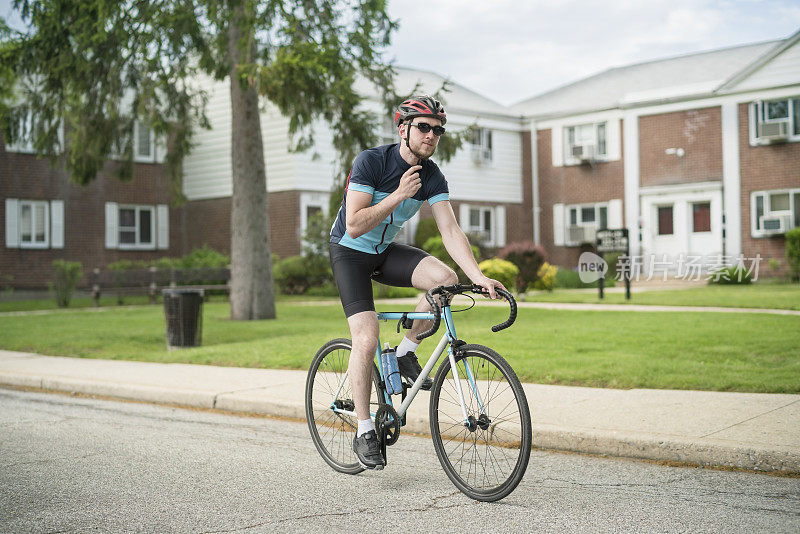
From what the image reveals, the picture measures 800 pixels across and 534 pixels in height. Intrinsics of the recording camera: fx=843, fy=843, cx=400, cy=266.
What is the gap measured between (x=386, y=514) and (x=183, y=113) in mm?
16464

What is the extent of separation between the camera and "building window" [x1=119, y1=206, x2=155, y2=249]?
2998cm

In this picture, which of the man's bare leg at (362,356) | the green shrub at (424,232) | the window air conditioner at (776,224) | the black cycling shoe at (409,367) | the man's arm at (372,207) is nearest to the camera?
the man's arm at (372,207)

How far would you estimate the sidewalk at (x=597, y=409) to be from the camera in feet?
18.1

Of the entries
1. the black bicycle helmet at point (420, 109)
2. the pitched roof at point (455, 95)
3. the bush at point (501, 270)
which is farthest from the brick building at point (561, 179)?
the black bicycle helmet at point (420, 109)

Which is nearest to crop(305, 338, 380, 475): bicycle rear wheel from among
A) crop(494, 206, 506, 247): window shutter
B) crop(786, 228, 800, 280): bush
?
crop(786, 228, 800, 280): bush

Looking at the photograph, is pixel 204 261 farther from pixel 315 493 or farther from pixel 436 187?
pixel 436 187

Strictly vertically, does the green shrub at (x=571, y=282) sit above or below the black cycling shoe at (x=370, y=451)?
above

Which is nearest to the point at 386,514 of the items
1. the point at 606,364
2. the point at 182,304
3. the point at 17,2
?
the point at 606,364

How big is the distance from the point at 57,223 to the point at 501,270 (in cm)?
1603

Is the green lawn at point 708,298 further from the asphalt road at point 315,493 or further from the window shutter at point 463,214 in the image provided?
the asphalt road at point 315,493

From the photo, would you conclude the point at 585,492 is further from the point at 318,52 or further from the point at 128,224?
the point at 128,224

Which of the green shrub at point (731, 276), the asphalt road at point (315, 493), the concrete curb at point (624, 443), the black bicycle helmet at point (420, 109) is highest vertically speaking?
the black bicycle helmet at point (420, 109)

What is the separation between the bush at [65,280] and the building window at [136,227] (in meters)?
6.54

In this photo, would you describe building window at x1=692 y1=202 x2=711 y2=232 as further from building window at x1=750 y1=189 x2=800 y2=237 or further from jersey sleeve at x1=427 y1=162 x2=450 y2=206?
jersey sleeve at x1=427 y1=162 x2=450 y2=206
